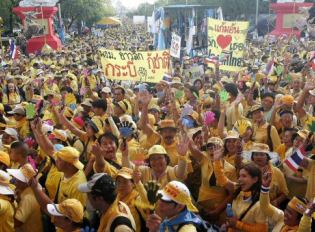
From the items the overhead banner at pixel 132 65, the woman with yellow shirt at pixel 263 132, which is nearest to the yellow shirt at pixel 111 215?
the woman with yellow shirt at pixel 263 132

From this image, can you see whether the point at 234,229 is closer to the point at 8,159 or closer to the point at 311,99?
the point at 8,159

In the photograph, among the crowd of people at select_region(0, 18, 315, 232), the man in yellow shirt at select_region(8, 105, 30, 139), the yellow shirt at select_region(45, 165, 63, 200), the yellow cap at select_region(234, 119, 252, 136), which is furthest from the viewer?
the man in yellow shirt at select_region(8, 105, 30, 139)

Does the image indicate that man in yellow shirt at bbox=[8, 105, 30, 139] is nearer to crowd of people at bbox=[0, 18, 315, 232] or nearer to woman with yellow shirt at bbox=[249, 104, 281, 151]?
crowd of people at bbox=[0, 18, 315, 232]

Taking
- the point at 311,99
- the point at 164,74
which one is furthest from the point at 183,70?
the point at 311,99

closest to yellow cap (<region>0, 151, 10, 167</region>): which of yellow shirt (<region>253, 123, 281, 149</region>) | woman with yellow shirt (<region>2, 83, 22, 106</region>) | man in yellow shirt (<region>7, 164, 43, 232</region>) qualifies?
man in yellow shirt (<region>7, 164, 43, 232</region>)

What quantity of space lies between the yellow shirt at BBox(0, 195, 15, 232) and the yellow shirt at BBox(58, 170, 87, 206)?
55 cm

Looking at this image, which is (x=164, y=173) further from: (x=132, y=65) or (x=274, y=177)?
(x=132, y=65)

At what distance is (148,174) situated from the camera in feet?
15.8

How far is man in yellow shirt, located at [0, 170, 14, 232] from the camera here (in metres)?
3.87

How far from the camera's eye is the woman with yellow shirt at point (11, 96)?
37.2 feet

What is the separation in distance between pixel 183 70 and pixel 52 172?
9.75m

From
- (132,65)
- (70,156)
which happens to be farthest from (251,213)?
(132,65)

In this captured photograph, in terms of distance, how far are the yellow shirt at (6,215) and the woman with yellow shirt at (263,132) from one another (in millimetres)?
3757

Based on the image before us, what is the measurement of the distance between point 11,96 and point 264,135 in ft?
24.3
